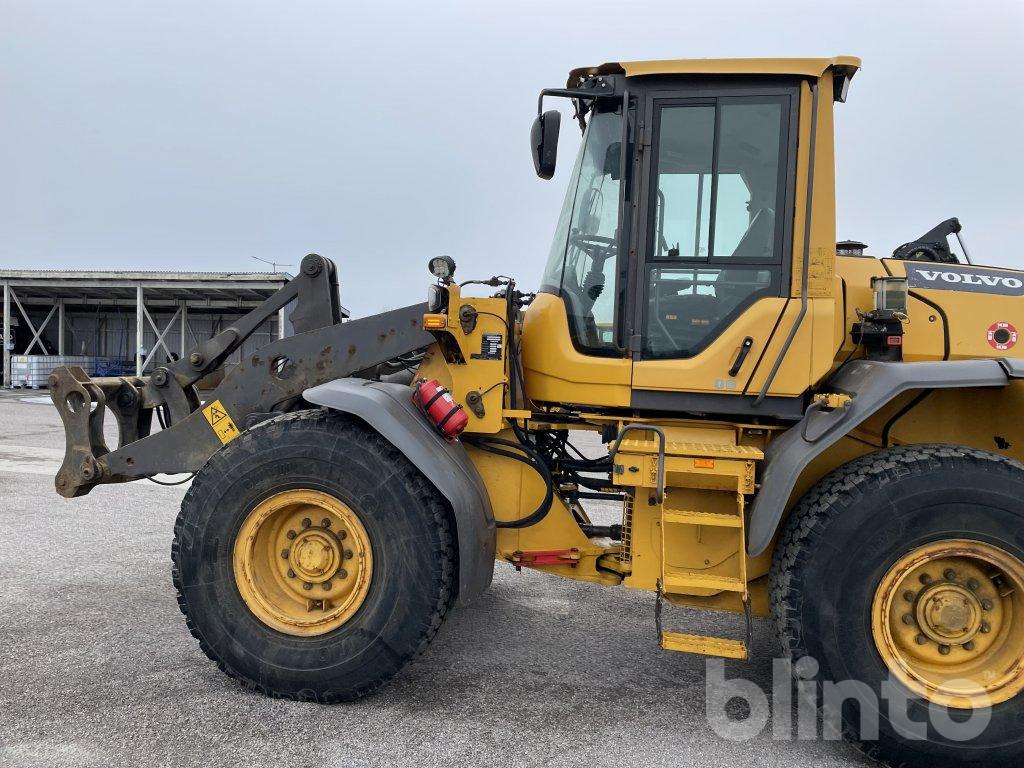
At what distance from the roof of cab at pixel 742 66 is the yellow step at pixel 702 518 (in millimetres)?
1968

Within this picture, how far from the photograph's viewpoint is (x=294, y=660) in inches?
118

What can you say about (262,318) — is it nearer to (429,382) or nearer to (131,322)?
(429,382)

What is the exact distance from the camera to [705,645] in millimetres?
2801

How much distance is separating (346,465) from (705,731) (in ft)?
6.24

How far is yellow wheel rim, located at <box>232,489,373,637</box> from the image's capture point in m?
3.07

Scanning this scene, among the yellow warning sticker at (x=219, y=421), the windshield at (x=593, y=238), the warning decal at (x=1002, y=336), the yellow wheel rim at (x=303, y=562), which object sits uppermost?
the windshield at (x=593, y=238)

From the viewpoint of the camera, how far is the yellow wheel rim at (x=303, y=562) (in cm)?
307

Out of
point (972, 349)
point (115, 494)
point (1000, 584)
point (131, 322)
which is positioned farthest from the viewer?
point (131, 322)

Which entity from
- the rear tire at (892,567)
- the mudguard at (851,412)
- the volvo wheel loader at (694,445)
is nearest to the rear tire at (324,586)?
the volvo wheel loader at (694,445)

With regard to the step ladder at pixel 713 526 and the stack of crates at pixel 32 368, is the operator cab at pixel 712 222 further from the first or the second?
the stack of crates at pixel 32 368

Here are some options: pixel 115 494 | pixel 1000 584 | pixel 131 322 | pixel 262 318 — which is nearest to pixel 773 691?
pixel 1000 584

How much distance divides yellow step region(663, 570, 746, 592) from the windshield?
108cm

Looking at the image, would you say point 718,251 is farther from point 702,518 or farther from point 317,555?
point 317,555

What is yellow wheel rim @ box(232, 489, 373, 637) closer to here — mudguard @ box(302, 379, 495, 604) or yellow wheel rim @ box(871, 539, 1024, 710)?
mudguard @ box(302, 379, 495, 604)
